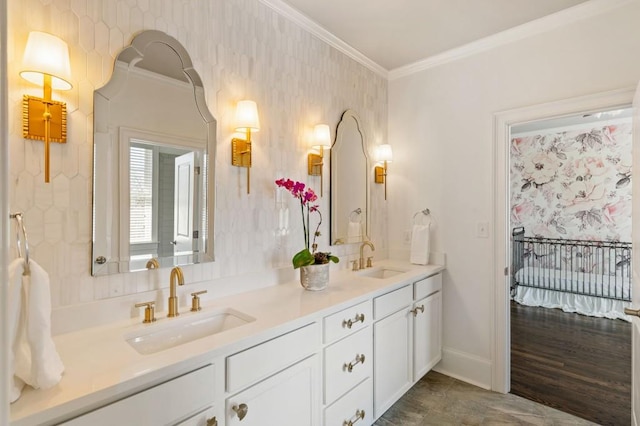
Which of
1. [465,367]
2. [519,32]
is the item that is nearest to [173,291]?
[465,367]

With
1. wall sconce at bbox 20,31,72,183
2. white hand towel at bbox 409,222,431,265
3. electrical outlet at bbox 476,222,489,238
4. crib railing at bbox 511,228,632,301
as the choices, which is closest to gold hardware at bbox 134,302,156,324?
wall sconce at bbox 20,31,72,183

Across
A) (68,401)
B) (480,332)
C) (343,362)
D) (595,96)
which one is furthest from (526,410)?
(68,401)

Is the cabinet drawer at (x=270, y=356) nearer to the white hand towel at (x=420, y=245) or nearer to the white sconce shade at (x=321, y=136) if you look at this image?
the white sconce shade at (x=321, y=136)

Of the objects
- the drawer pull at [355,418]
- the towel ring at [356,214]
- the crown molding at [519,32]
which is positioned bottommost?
the drawer pull at [355,418]

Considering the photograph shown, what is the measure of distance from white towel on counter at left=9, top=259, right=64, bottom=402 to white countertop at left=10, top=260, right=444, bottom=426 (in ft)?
0.14

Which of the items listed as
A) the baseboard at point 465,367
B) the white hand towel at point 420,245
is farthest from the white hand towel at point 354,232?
the baseboard at point 465,367

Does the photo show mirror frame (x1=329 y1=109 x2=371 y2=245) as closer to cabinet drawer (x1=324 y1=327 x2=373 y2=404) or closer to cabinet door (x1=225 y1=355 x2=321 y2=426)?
cabinet drawer (x1=324 y1=327 x2=373 y2=404)

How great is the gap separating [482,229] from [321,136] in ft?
4.84

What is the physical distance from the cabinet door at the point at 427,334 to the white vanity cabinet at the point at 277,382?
1094 millimetres

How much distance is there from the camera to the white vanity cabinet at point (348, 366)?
5.38 ft

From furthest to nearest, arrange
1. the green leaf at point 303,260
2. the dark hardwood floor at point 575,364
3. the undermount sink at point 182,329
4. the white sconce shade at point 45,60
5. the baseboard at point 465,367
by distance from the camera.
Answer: the baseboard at point 465,367 < the dark hardwood floor at point 575,364 < the green leaf at point 303,260 < the undermount sink at point 182,329 < the white sconce shade at point 45,60

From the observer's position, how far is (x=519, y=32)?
2373mm

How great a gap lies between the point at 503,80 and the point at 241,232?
7.42 ft

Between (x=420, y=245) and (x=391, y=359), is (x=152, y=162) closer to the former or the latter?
(x=391, y=359)
